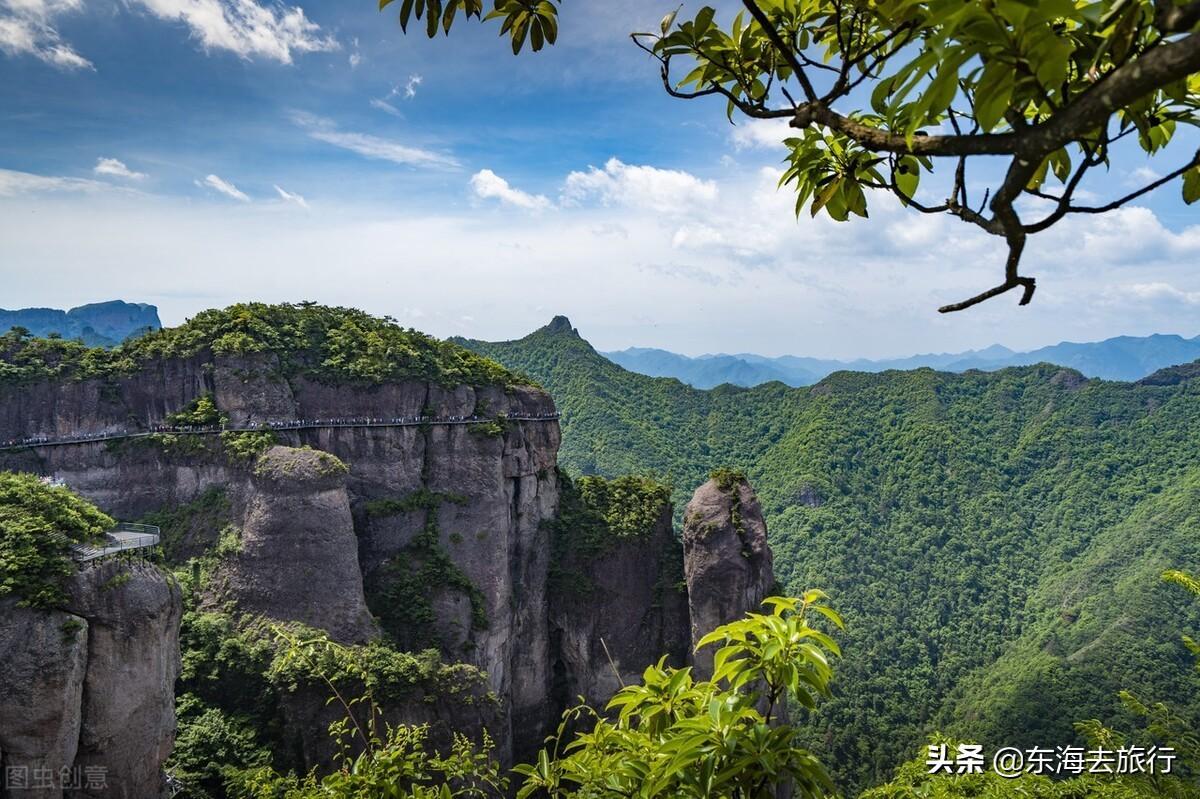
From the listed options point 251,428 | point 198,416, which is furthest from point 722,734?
point 198,416

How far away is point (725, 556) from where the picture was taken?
1102 inches

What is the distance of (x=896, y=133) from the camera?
6.86 feet

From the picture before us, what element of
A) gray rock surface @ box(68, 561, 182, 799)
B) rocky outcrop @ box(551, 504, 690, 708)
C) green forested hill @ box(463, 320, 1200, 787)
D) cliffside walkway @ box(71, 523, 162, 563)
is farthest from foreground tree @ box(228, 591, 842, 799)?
→ green forested hill @ box(463, 320, 1200, 787)

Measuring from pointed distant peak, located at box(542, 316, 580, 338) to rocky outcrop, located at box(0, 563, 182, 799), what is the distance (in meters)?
78.4

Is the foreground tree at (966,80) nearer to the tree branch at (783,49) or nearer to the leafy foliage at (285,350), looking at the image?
the tree branch at (783,49)

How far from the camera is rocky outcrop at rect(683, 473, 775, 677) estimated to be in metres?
27.8

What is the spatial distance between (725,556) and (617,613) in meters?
7.13

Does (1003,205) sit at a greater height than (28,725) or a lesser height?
greater

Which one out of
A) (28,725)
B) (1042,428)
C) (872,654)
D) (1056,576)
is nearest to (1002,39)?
(28,725)

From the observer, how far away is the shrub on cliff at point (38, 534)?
43.0 ft

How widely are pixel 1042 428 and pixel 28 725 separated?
87.3 metres

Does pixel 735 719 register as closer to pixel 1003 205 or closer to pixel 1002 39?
pixel 1003 205

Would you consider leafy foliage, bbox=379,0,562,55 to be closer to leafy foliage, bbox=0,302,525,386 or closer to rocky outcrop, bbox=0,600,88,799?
rocky outcrop, bbox=0,600,88,799

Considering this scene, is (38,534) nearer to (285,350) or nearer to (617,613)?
(285,350)
